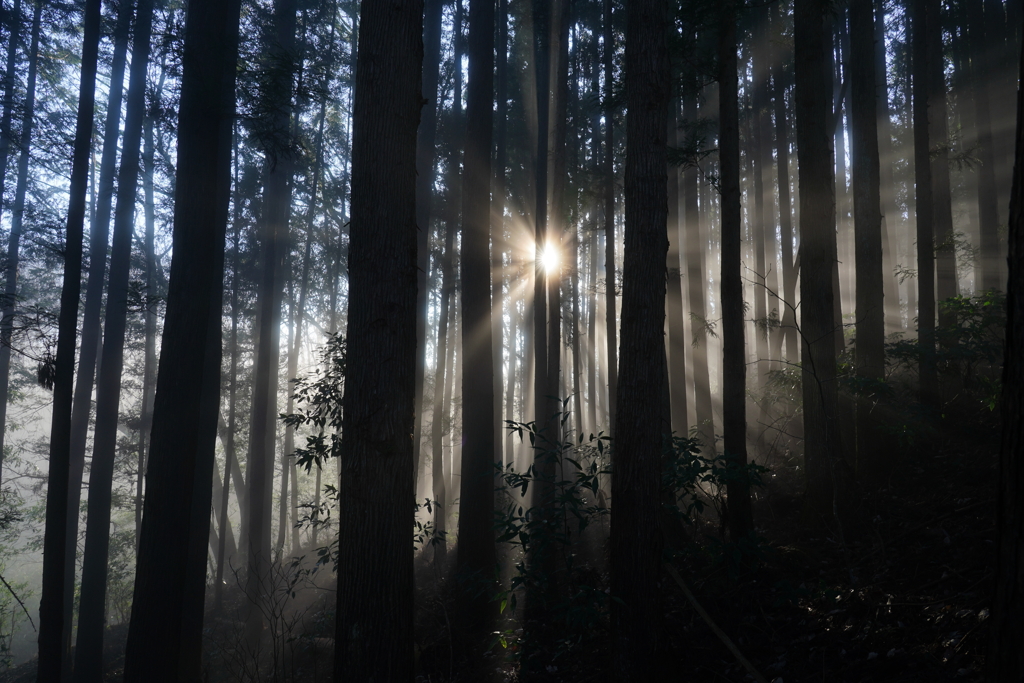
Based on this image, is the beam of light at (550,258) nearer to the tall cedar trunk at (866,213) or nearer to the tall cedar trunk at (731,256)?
the tall cedar trunk at (731,256)

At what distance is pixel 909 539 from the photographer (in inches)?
227

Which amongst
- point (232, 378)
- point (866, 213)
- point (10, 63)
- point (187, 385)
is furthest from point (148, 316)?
point (866, 213)

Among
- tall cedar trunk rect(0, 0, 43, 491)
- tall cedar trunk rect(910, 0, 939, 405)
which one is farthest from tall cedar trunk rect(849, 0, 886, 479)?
tall cedar trunk rect(0, 0, 43, 491)

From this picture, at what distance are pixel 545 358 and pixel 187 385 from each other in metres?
7.30

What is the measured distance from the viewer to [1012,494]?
77.7 inches

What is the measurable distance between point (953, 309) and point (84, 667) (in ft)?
61.0

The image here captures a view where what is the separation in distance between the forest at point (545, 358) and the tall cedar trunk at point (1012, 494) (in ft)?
0.04

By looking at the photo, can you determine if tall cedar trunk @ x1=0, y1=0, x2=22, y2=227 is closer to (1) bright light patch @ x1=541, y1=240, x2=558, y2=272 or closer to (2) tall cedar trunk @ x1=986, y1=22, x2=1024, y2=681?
(1) bright light patch @ x1=541, y1=240, x2=558, y2=272

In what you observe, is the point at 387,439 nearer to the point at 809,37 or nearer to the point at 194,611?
the point at 194,611

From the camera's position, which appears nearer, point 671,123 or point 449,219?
→ point 671,123

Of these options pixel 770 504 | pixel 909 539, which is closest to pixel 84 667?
pixel 770 504

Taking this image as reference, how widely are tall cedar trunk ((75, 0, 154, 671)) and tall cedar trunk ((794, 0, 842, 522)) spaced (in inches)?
463

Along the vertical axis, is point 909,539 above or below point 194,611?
above

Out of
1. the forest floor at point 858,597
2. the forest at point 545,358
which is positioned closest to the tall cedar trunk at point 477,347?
the forest at point 545,358
